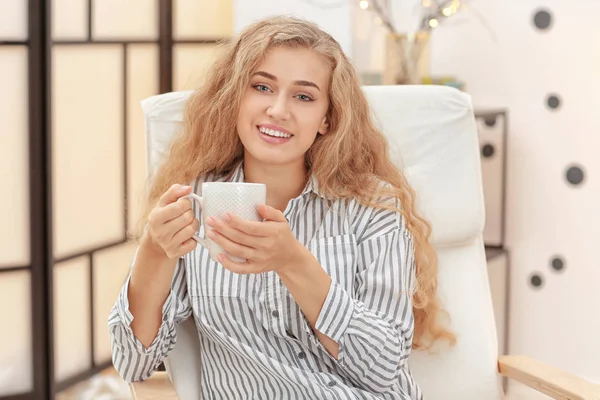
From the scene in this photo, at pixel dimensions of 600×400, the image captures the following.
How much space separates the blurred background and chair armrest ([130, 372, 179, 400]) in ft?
2.90

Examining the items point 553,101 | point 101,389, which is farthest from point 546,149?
point 101,389

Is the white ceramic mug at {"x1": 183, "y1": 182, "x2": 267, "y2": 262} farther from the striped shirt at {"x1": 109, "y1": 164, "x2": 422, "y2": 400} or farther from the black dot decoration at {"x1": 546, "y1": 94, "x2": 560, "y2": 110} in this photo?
the black dot decoration at {"x1": 546, "y1": 94, "x2": 560, "y2": 110}

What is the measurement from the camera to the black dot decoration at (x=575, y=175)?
254 cm

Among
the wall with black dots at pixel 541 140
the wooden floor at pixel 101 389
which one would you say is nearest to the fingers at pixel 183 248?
the wooden floor at pixel 101 389

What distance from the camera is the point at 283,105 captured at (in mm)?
1407

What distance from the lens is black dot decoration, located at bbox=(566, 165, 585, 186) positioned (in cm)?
254

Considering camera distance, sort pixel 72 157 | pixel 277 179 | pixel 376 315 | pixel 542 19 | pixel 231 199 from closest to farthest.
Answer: pixel 231 199 < pixel 376 315 < pixel 277 179 < pixel 72 157 < pixel 542 19

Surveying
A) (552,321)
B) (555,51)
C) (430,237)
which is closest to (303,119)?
(430,237)

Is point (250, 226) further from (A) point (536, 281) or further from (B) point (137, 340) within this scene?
(A) point (536, 281)

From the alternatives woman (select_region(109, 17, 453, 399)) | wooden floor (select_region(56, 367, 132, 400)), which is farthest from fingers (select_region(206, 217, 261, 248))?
wooden floor (select_region(56, 367, 132, 400))

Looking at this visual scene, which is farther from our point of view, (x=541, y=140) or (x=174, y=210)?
(x=541, y=140)

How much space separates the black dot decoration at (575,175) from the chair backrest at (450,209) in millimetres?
887

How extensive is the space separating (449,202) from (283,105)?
49 cm

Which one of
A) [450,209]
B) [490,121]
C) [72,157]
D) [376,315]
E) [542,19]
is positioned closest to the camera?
[376,315]
